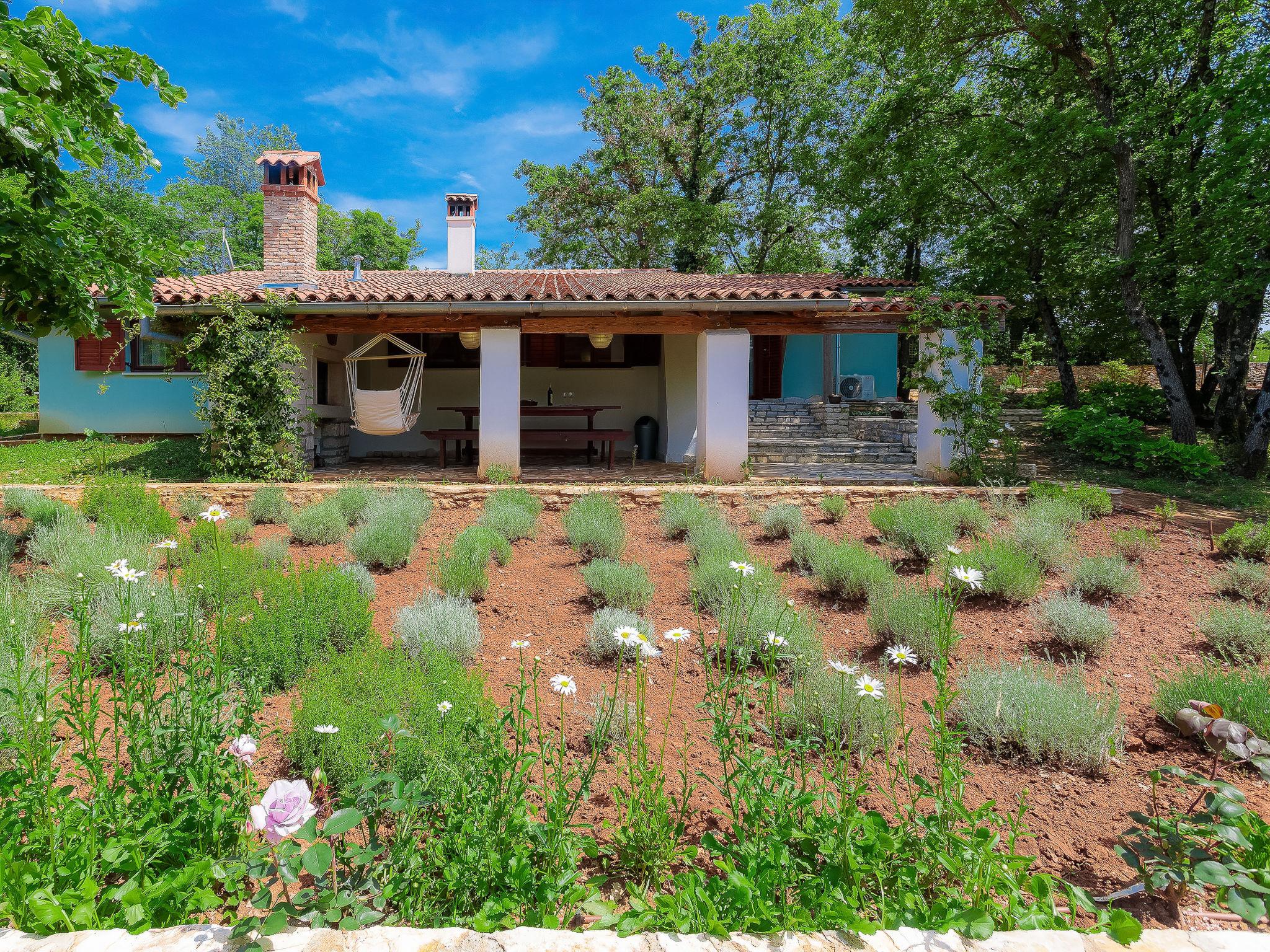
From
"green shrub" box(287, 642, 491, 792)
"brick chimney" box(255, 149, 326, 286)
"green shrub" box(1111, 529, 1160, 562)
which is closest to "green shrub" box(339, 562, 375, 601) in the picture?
"green shrub" box(287, 642, 491, 792)

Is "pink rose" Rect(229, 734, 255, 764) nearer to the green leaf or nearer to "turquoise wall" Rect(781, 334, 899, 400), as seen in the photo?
the green leaf

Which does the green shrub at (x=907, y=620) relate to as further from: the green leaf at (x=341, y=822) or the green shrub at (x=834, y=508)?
the green leaf at (x=341, y=822)

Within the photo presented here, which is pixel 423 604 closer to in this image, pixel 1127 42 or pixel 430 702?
pixel 430 702

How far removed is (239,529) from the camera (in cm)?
523

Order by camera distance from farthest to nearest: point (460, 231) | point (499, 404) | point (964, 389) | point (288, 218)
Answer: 1. point (460, 231)
2. point (288, 218)
3. point (499, 404)
4. point (964, 389)

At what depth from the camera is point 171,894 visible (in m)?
1.58

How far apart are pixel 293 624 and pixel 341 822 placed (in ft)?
6.48

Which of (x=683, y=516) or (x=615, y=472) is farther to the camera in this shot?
(x=615, y=472)

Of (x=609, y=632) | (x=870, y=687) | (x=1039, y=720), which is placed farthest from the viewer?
(x=609, y=632)

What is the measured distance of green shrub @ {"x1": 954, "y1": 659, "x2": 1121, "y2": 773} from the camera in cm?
258

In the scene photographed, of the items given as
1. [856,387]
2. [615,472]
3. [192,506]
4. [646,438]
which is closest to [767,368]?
[856,387]

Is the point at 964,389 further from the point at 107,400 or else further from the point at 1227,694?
the point at 107,400

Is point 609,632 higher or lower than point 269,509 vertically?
Result: lower

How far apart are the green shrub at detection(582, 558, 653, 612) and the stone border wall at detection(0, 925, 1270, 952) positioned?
264 centimetres
